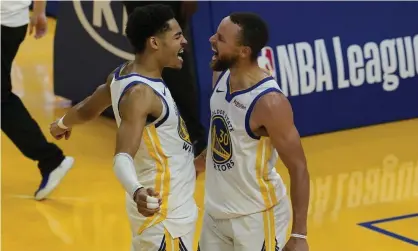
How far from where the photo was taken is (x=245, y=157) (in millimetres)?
3748

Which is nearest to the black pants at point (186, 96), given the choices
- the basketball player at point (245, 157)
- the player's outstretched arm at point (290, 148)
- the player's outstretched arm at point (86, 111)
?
the player's outstretched arm at point (86, 111)

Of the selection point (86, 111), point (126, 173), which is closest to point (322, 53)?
point (86, 111)

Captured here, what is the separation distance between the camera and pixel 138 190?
3.25m

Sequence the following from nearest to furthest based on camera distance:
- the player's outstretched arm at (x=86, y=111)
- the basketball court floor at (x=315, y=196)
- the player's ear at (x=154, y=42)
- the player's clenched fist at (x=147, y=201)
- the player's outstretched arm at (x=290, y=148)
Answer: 1. the player's clenched fist at (x=147, y=201)
2. the player's outstretched arm at (x=290, y=148)
3. the player's ear at (x=154, y=42)
4. the player's outstretched arm at (x=86, y=111)
5. the basketball court floor at (x=315, y=196)

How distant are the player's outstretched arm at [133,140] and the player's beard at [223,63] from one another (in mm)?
309

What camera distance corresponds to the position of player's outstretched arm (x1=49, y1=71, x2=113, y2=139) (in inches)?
159

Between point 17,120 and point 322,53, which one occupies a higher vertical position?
point 322,53

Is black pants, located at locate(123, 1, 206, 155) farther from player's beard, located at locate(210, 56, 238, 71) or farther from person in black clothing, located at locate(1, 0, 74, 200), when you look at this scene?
player's beard, located at locate(210, 56, 238, 71)

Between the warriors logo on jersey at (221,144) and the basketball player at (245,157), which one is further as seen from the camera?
the warriors logo on jersey at (221,144)

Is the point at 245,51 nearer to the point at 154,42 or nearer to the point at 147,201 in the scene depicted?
the point at 154,42

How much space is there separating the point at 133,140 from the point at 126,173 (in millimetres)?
162

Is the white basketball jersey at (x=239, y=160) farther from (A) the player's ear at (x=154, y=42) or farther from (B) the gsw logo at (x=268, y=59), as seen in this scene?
(B) the gsw logo at (x=268, y=59)

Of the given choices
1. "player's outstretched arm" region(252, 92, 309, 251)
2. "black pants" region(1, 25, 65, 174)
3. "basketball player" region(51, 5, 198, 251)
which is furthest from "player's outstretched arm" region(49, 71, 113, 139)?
"black pants" region(1, 25, 65, 174)

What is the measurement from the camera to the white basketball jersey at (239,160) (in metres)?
3.71
